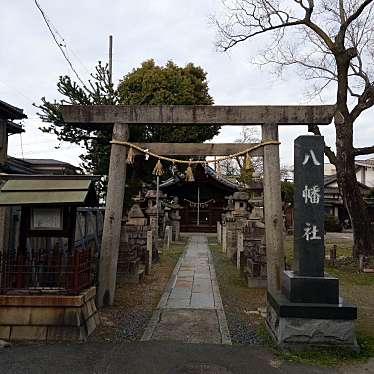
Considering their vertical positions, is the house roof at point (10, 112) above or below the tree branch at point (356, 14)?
below

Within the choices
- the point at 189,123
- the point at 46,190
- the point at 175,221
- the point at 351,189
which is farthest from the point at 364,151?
the point at 175,221

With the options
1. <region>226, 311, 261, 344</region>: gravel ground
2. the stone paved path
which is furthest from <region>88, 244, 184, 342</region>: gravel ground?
<region>226, 311, 261, 344</region>: gravel ground

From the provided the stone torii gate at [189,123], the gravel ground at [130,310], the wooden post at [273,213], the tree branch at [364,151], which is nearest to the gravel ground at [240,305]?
the wooden post at [273,213]

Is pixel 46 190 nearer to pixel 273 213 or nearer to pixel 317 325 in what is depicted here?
pixel 273 213

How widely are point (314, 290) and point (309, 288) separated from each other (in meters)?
0.07

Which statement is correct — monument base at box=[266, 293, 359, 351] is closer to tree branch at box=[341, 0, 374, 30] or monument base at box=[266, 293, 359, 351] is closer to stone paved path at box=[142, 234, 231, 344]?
stone paved path at box=[142, 234, 231, 344]

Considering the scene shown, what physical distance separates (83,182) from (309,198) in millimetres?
3563

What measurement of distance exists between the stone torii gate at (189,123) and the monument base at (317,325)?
225cm

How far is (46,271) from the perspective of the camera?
6.88m

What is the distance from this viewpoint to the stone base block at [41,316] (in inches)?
239

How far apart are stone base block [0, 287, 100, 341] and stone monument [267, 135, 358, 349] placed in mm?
2874

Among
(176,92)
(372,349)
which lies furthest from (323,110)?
(176,92)

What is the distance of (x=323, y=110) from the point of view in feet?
26.7

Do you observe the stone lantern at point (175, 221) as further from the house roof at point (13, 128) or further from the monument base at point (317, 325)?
the monument base at point (317, 325)
